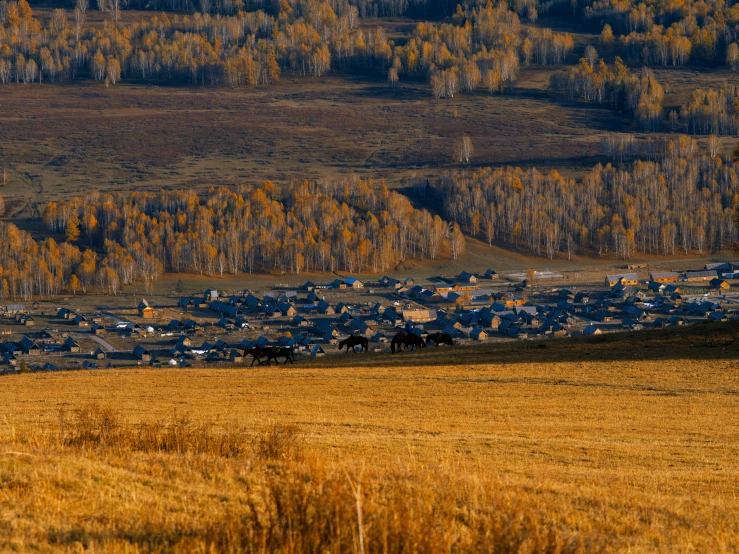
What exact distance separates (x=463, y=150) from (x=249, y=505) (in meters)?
129

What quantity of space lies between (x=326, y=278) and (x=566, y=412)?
3008 inches

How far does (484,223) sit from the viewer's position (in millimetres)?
112625

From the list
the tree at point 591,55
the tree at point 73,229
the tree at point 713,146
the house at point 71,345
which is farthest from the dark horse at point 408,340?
the tree at point 591,55

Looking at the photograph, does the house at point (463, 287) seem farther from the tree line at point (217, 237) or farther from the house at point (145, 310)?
the house at point (145, 310)

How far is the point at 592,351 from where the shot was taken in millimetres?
31516

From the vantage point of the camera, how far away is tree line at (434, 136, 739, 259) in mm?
109875

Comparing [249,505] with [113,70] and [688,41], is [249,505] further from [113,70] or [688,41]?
[688,41]

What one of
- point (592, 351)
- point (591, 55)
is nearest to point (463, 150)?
point (591, 55)

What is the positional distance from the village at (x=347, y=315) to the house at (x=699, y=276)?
10 centimetres

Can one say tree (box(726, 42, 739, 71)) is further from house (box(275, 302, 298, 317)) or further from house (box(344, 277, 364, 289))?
house (box(275, 302, 298, 317))

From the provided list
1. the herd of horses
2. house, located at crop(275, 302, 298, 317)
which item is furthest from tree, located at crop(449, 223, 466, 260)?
the herd of horses

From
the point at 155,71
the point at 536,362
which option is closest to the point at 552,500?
the point at 536,362

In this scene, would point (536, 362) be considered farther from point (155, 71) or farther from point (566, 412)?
point (155, 71)

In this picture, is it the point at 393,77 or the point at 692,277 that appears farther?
the point at 393,77
